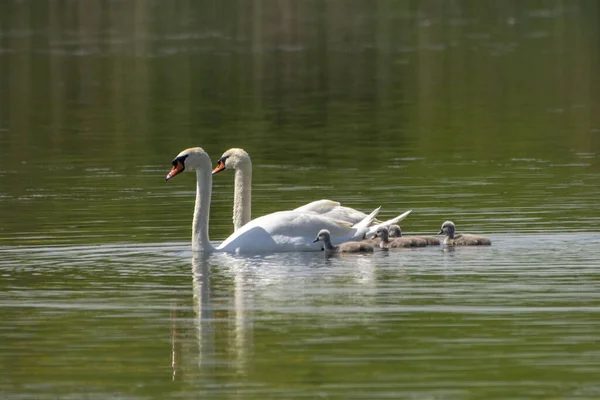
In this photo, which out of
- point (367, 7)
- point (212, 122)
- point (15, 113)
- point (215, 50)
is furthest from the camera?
point (367, 7)

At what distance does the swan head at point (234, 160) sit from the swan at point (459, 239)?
120 inches

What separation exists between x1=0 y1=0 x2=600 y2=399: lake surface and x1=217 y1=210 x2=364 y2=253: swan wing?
400 millimetres

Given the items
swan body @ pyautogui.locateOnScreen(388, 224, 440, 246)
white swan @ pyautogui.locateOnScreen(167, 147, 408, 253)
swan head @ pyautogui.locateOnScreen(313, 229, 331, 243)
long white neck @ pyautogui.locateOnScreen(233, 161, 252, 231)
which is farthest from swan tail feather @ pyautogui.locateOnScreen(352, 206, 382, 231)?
long white neck @ pyautogui.locateOnScreen(233, 161, 252, 231)

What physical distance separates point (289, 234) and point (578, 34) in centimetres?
5387

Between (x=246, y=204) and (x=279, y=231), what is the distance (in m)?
1.80

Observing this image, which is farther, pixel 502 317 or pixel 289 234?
pixel 289 234

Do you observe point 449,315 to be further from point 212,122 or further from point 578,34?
point 578,34

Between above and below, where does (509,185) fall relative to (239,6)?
below

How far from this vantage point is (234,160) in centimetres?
2070

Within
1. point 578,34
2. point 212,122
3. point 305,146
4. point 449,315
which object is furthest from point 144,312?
point 578,34

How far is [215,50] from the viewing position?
220 ft

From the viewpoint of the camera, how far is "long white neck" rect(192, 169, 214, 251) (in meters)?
19.1

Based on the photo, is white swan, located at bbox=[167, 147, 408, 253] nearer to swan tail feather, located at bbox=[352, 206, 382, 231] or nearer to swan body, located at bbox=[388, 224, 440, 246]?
swan tail feather, located at bbox=[352, 206, 382, 231]

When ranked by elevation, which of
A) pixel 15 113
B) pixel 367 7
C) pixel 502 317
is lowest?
pixel 502 317
